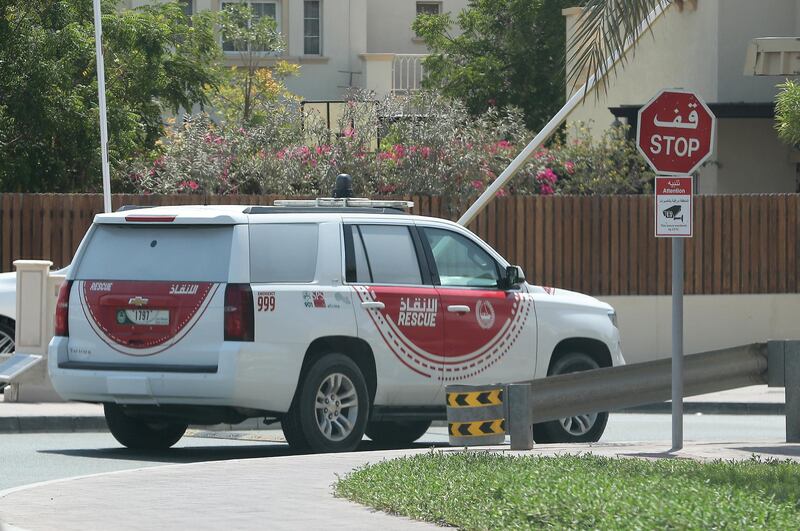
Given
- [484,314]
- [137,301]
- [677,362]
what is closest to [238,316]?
[137,301]

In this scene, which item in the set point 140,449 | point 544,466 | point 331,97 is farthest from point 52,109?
point 331,97

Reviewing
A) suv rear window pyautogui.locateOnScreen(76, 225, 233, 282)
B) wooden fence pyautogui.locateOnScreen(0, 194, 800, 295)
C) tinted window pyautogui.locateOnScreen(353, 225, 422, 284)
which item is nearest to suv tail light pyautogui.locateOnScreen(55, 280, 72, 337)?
suv rear window pyautogui.locateOnScreen(76, 225, 233, 282)

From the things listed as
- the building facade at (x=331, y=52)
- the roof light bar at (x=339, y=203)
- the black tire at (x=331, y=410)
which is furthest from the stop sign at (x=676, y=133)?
the building facade at (x=331, y=52)

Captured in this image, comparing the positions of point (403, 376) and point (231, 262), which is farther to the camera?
point (403, 376)

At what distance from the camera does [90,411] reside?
653 inches

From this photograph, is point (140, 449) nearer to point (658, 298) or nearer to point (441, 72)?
point (658, 298)

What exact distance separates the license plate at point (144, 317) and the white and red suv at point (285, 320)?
11mm

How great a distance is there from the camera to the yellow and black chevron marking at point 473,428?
479 inches

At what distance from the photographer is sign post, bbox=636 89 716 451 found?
1261cm

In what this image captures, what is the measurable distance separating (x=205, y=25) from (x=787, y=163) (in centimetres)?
1335

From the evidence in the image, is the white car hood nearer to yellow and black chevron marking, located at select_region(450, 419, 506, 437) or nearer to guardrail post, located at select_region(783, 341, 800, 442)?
guardrail post, located at select_region(783, 341, 800, 442)

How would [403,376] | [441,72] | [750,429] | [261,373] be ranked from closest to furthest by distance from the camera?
1. [261,373]
2. [403,376]
3. [750,429]
4. [441,72]

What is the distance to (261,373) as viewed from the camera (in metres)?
12.4

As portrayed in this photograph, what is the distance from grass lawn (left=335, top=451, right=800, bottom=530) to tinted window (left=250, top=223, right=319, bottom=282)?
209 cm
